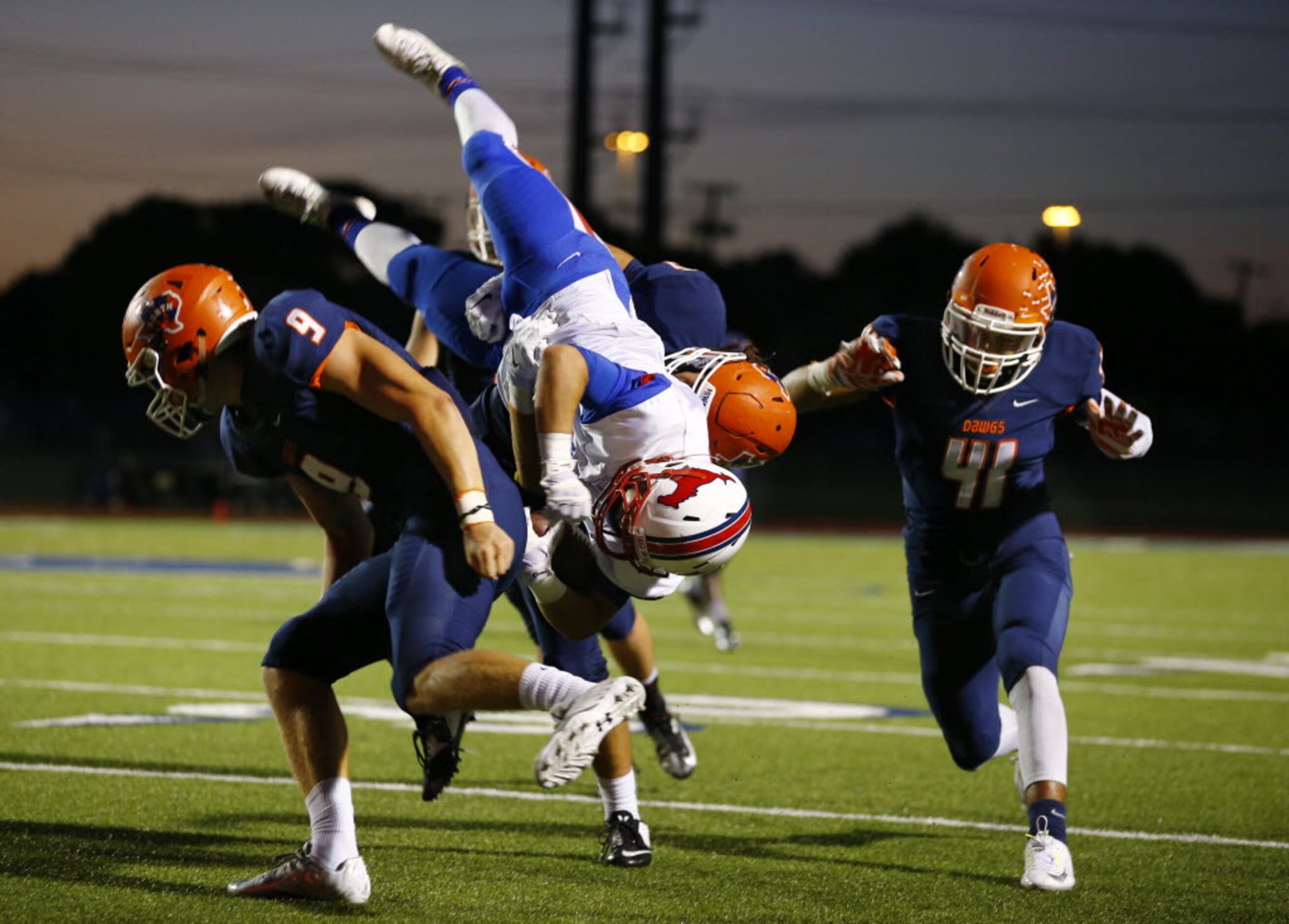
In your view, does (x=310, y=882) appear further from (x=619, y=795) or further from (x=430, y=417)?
(x=430, y=417)

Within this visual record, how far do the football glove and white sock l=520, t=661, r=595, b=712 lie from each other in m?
1.59

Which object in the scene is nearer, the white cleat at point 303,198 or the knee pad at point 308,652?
the knee pad at point 308,652

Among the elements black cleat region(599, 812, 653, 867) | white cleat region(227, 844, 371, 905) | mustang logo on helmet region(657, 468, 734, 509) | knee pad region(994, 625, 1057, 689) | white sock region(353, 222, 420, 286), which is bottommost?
black cleat region(599, 812, 653, 867)

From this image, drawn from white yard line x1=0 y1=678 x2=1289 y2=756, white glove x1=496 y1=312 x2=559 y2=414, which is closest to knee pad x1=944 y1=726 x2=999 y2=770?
white glove x1=496 y1=312 x2=559 y2=414

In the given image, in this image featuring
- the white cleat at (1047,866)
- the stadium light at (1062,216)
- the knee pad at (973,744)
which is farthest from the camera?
A: the stadium light at (1062,216)

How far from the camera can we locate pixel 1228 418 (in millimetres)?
42250

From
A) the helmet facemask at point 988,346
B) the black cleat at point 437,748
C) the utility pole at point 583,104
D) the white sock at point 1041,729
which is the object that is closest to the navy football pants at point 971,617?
the white sock at point 1041,729

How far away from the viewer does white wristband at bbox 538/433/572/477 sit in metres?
4.41

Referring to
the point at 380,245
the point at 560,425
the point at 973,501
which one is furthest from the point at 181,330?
the point at 973,501

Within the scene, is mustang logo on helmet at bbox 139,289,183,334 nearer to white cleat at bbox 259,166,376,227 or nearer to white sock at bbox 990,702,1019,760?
white cleat at bbox 259,166,376,227

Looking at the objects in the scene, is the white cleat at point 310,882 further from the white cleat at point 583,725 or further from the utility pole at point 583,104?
the utility pole at point 583,104

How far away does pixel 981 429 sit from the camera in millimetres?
5184

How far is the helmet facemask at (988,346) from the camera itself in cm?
502

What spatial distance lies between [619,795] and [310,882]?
3.38 feet
